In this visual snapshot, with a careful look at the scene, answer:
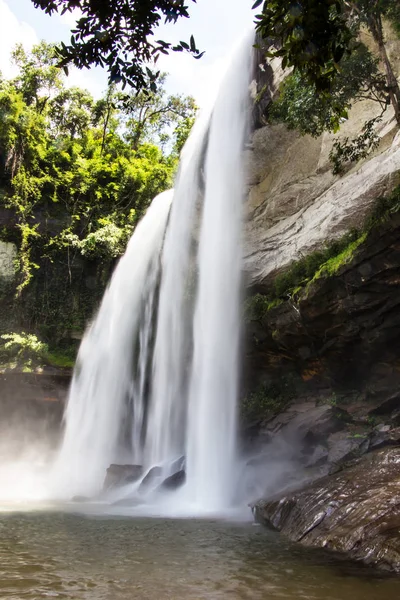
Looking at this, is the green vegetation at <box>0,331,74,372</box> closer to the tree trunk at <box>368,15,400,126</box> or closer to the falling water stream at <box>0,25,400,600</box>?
the falling water stream at <box>0,25,400,600</box>

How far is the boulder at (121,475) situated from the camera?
587 inches

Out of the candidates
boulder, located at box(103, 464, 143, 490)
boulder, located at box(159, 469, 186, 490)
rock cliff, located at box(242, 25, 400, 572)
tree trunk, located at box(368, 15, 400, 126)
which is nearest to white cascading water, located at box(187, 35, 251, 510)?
boulder, located at box(159, 469, 186, 490)

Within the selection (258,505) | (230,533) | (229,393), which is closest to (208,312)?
(229,393)

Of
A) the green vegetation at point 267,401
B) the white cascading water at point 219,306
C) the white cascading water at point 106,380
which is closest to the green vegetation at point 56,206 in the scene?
the white cascading water at point 106,380

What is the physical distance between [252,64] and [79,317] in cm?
1333

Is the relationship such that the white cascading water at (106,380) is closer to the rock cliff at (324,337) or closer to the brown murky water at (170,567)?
the rock cliff at (324,337)

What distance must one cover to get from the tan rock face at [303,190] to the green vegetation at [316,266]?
0.49 metres

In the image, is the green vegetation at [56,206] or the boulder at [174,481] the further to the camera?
the green vegetation at [56,206]

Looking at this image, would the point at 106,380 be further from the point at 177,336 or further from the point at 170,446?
the point at 170,446

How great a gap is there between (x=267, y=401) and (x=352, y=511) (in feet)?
27.4

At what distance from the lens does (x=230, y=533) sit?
7910 mm

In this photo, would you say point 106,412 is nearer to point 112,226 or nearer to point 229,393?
point 229,393

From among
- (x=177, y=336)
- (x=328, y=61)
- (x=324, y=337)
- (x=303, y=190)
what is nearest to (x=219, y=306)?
(x=177, y=336)

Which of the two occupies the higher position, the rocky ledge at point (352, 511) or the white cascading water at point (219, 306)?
the white cascading water at point (219, 306)
